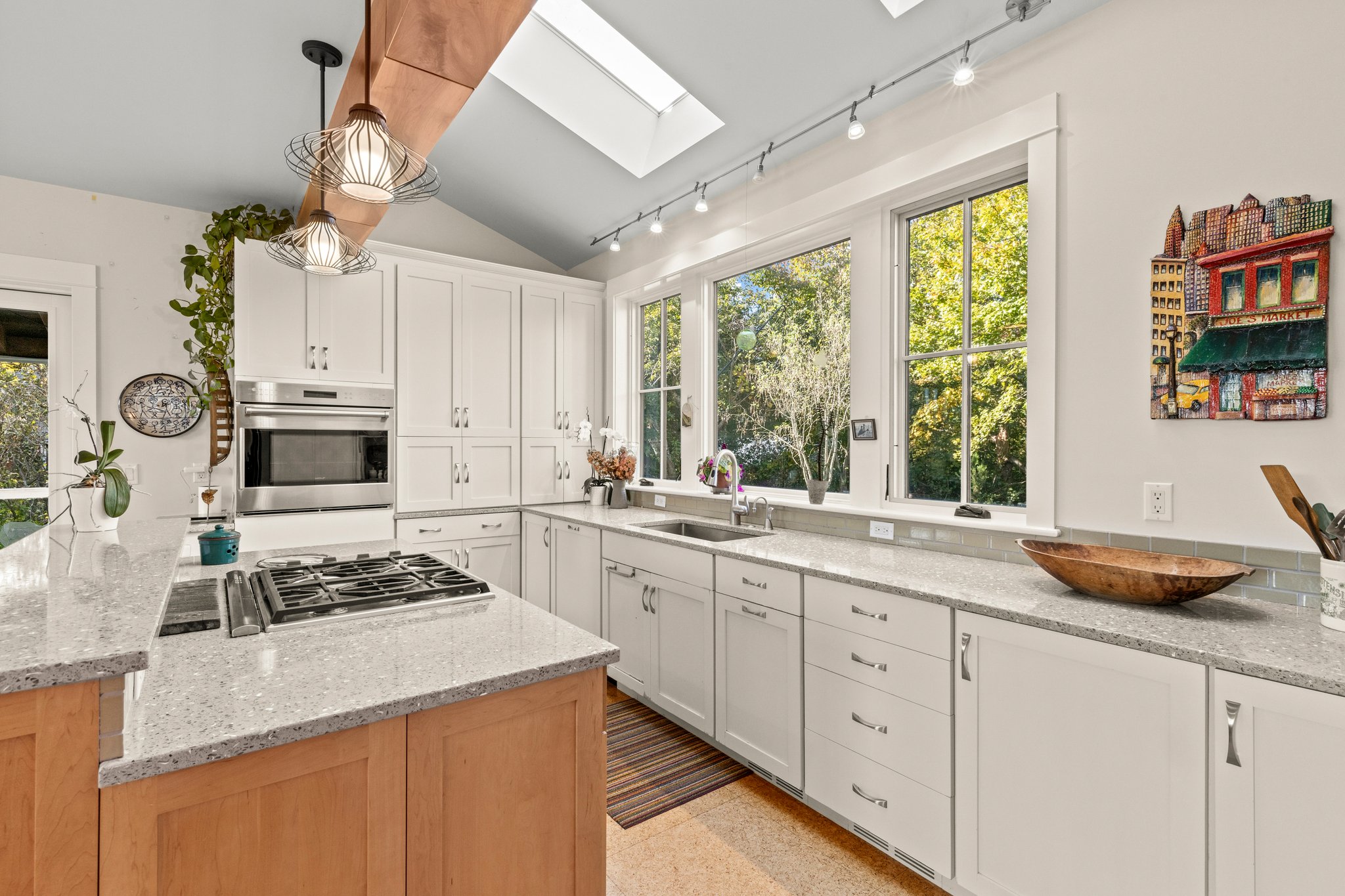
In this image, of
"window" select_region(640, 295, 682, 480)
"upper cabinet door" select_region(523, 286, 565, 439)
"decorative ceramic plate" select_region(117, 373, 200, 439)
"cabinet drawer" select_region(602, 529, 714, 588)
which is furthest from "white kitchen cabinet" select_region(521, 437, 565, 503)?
"decorative ceramic plate" select_region(117, 373, 200, 439)

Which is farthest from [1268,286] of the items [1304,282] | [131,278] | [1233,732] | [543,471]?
[131,278]

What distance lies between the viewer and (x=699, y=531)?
329 centimetres

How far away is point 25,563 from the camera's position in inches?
55.2

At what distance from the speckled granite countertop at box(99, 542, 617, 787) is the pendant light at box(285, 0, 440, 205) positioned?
1.11 meters

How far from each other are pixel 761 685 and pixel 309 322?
298 cm

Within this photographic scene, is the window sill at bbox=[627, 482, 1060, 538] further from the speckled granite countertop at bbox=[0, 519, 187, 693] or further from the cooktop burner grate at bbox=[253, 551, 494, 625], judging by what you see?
the speckled granite countertop at bbox=[0, 519, 187, 693]

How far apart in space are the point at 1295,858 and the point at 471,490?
3.67 m

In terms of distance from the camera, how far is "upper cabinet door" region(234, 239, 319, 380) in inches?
126

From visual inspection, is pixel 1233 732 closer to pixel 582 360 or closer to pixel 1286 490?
pixel 1286 490

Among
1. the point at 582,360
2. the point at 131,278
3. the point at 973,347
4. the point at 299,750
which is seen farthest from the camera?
the point at 582,360

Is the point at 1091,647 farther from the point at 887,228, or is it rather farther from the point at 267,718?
the point at 887,228

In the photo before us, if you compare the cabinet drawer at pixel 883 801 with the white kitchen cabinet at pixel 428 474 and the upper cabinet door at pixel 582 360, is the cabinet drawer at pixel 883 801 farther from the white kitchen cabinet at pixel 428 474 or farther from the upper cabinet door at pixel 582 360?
the upper cabinet door at pixel 582 360

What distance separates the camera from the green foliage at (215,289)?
354cm

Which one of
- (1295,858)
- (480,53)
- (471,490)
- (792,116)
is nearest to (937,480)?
(1295,858)
